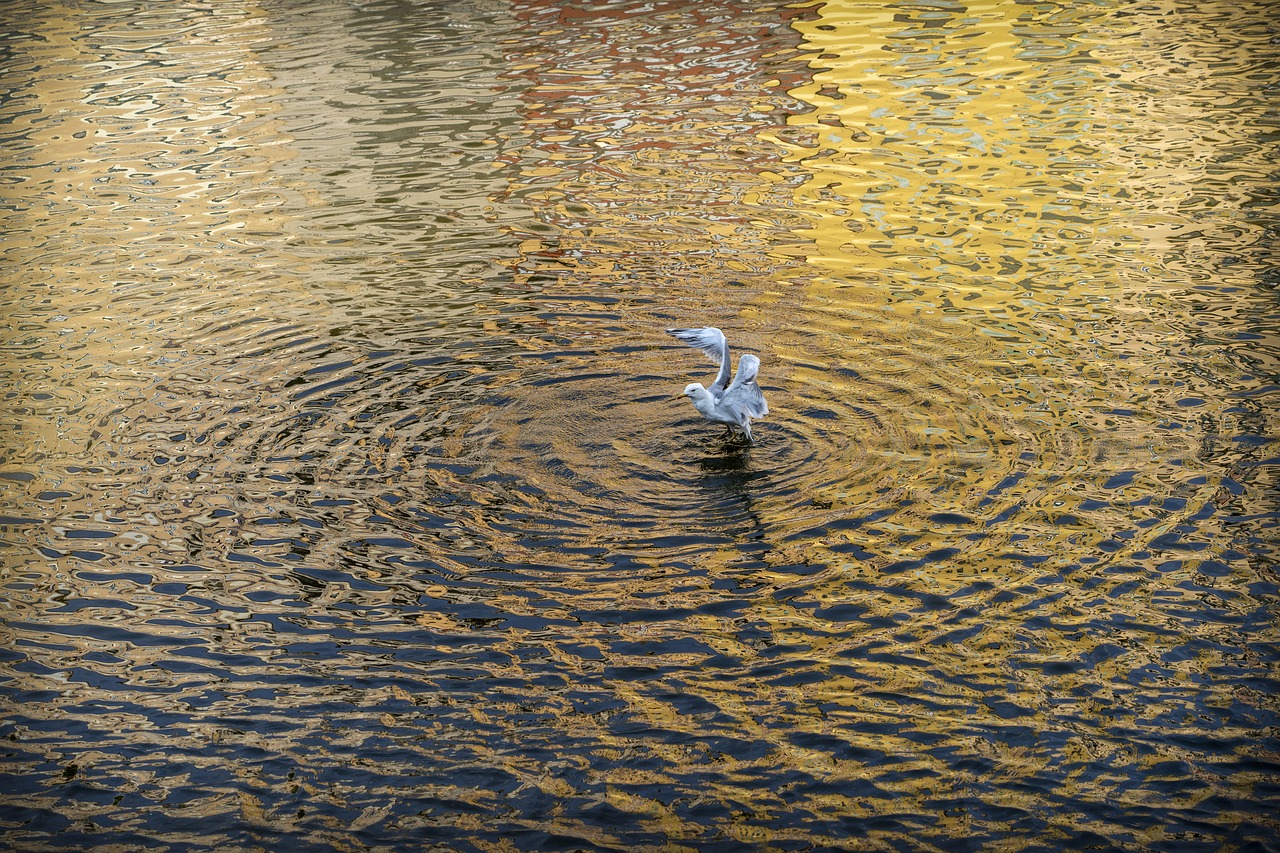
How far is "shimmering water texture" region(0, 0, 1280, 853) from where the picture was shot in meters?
8.04

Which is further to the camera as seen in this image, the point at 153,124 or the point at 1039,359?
the point at 153,124

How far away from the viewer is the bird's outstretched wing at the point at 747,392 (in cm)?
1170

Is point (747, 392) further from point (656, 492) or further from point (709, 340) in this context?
point (656, 492)

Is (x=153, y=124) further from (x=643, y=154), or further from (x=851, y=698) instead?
(x=851, y=698)

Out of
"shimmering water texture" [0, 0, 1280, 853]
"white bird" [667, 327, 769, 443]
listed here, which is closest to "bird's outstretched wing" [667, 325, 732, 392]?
"white bird" [667, 327, 769, 443]

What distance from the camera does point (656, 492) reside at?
11258 millimetres

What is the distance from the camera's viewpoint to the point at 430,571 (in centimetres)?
1030

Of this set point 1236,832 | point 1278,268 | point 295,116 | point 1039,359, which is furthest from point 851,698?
point 295,116

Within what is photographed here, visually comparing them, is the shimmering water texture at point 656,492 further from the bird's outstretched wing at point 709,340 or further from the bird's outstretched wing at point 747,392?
the bird's outstretched wing at point 709,340

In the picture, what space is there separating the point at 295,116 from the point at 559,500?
60.6ft

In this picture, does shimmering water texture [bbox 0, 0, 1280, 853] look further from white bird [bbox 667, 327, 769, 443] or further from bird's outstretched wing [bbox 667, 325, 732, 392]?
bird's outstretched wing [bbox 667, 325, 732, 392]

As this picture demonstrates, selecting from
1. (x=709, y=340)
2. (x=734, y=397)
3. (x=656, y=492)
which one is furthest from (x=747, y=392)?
(x=656, y=492)

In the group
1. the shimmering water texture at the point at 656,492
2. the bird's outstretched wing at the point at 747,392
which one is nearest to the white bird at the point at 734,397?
the bird's outstretched wing at the point at 747,392

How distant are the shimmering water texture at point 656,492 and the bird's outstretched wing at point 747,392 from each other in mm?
452
